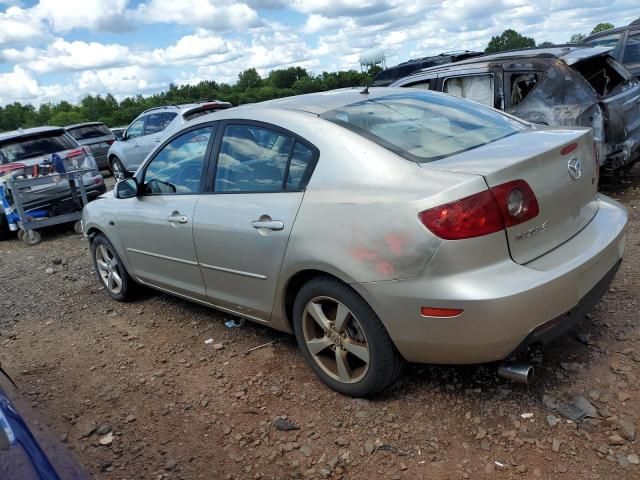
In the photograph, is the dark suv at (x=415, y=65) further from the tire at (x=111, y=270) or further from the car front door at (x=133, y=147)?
the tire at (x=111, y=270)

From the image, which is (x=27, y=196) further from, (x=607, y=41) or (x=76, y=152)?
(x=607, y=41)

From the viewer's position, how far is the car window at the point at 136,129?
42.8 ft

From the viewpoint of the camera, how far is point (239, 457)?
2.83 meters

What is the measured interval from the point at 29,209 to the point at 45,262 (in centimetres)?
151

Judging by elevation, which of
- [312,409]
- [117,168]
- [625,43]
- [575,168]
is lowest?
[312,409]

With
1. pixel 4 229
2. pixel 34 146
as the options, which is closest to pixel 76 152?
pixel 34 146

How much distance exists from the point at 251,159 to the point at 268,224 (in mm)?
521

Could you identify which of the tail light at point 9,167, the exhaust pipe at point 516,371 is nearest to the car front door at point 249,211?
the exhaust pipe at point 516,371

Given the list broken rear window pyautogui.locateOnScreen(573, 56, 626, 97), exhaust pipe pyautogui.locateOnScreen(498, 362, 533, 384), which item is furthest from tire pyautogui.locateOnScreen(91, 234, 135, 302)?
broken rear window pyautogui.locateOnScreen(573, 56, 626, 97)

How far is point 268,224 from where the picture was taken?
10.3 feet

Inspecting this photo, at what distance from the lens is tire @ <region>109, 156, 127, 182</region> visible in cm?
1354

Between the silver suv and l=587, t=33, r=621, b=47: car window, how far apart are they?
725cm

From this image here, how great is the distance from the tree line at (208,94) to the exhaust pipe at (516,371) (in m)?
29.8

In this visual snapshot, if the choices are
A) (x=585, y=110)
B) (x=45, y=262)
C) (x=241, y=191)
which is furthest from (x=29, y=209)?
(x=585, y=110)
